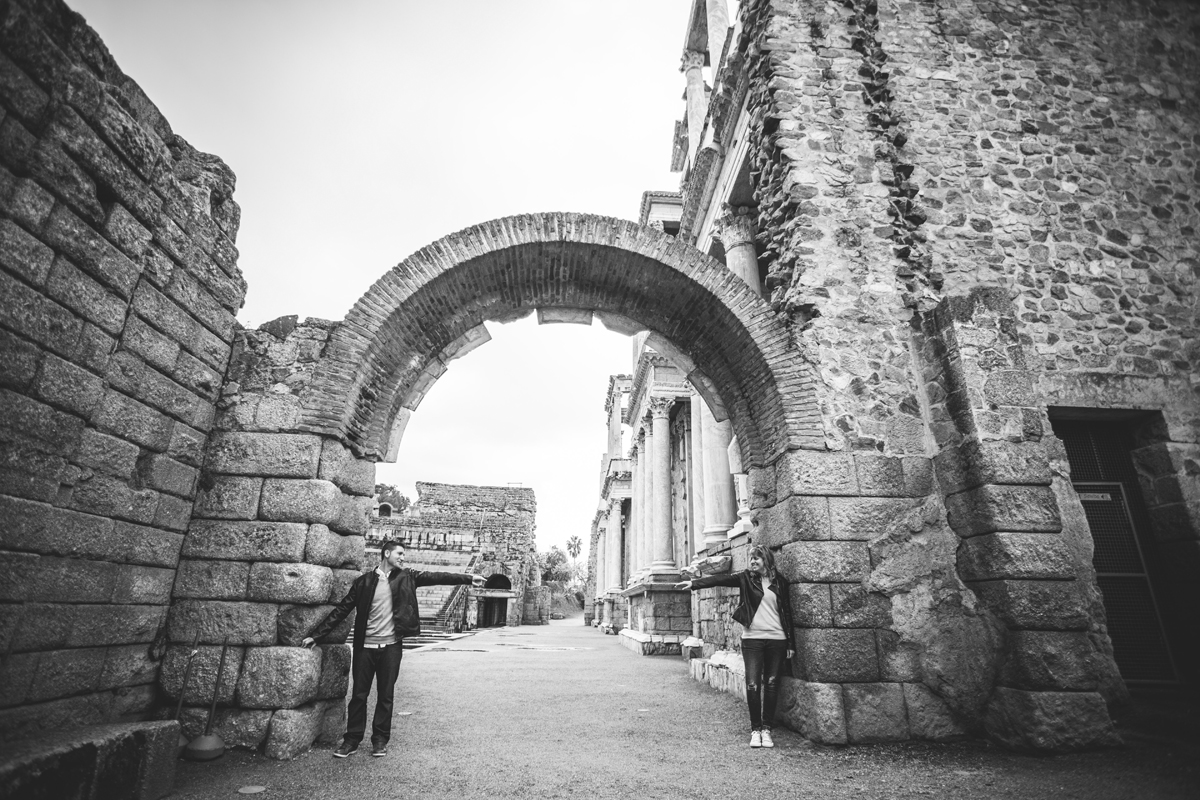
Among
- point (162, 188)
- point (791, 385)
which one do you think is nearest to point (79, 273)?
point (162, 188)

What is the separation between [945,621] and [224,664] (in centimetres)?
604

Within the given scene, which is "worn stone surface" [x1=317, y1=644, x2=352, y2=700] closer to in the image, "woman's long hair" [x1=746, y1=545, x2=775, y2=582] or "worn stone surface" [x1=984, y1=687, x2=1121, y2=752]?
"woman's long hair" [x1=746, y1=545, x2=775, y2=582]

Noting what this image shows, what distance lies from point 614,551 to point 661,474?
32.6 feet

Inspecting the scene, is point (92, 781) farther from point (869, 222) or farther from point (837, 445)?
point (869, 222)

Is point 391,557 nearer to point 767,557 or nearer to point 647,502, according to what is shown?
point 767,557

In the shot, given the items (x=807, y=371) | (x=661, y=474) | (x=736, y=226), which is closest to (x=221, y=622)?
(x=807, y=371)

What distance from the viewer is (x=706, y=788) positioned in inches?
146

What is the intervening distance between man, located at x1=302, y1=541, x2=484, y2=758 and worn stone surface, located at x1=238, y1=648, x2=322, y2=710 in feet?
0.55

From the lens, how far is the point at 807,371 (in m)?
5.56

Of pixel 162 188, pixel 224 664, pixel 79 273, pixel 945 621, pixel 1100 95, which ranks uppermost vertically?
pixel 1100 95

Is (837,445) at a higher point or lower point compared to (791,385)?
lower

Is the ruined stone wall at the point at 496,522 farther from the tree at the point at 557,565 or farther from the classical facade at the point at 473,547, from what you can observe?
the tree at the point at 557,565

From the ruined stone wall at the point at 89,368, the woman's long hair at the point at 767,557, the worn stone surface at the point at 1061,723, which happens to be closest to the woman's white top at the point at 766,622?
the woman's long hair at the point at 767,557

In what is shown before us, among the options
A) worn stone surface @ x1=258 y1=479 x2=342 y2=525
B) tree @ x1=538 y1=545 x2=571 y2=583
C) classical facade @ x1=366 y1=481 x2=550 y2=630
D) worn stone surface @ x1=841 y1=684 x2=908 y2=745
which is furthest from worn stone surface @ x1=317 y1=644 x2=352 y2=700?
tree @ x1=538 y1=545 x2=571 y2=583
